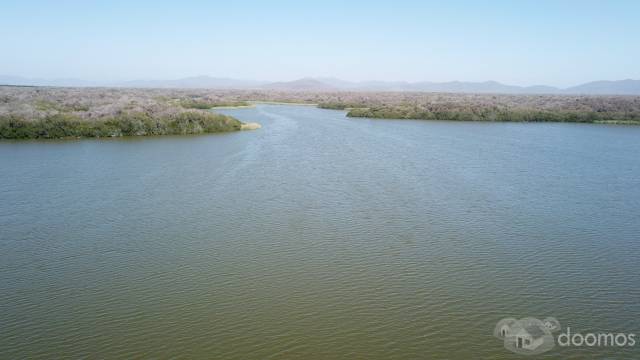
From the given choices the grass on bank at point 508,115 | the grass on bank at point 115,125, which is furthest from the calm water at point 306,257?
the grass on bank at point 508,115

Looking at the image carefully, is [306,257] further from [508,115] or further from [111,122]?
[508,115]

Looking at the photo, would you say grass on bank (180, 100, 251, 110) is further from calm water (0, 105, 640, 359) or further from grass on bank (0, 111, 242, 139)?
calm water (0, 105, 640, 359)

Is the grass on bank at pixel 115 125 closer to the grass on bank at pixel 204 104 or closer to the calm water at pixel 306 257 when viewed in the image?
the calm water at pixel 306 257

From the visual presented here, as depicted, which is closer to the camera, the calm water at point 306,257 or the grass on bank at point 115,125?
the calm water at point 306,257

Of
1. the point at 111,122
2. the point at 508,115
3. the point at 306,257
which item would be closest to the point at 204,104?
the point at 111,122

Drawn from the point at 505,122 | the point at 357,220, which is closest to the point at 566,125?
the point at 505,122

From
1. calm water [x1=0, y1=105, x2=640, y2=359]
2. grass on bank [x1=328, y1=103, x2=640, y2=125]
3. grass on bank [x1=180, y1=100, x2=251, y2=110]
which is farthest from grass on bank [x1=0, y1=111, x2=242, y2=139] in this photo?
grass on bank [x1=180, y1=100, x2=251, y2=110]

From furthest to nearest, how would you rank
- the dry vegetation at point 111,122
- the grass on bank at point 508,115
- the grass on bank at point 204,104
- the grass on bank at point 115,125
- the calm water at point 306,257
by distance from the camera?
1. the grass on bank at point 204,104
2. the grass on bank at point 508,115
3. the dry vegetation at point 111,122
4. the grass on bank at point 115,125
5. the calm water at point 306,257
